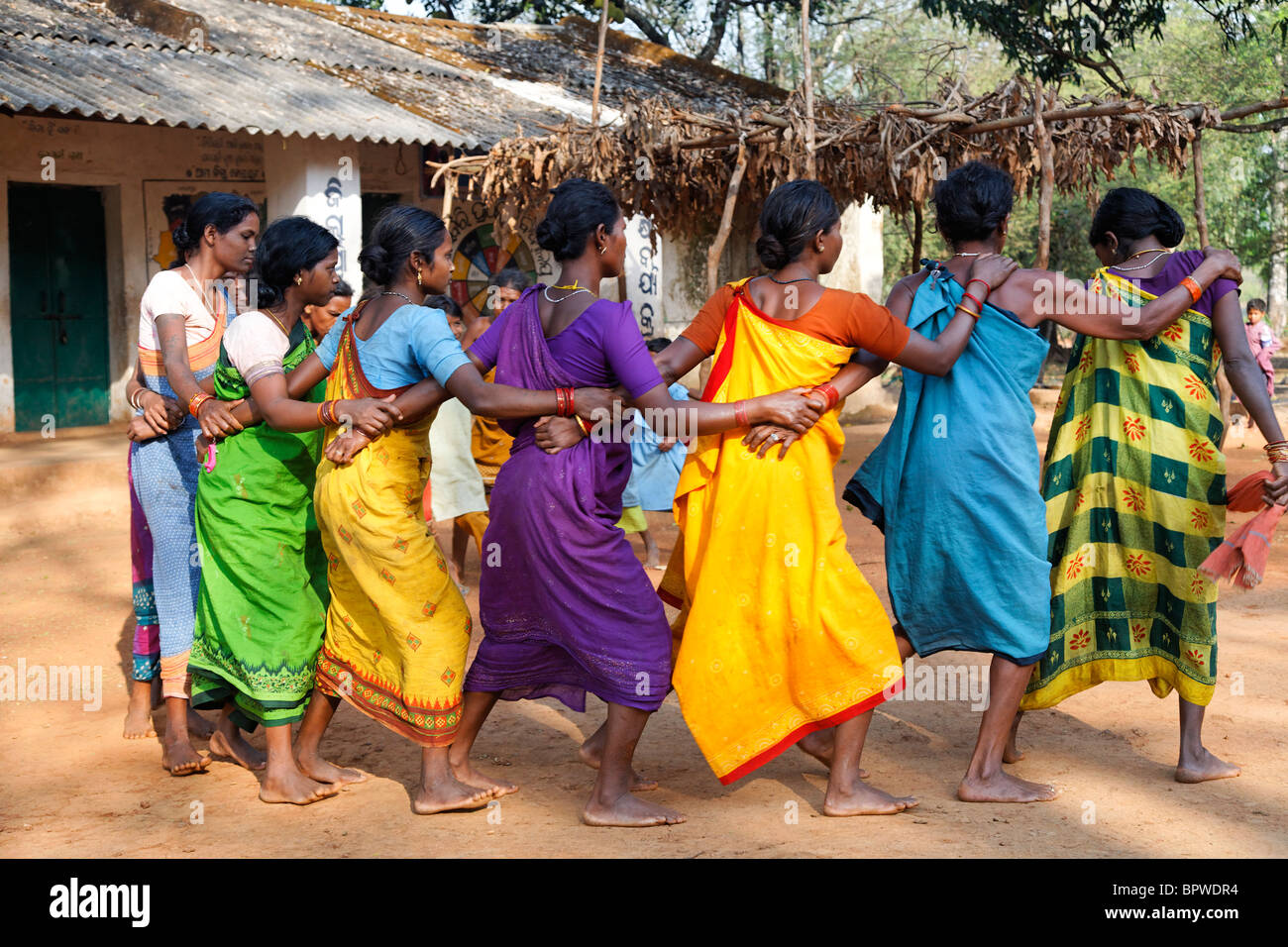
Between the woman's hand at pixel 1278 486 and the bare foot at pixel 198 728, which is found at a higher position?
the woman's hand at pixel 1278 486

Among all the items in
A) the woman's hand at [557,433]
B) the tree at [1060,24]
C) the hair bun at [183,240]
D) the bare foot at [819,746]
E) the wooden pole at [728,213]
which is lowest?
the bare foot at [819,746]

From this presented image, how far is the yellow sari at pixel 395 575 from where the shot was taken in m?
3.44

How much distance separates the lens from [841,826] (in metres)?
3.31

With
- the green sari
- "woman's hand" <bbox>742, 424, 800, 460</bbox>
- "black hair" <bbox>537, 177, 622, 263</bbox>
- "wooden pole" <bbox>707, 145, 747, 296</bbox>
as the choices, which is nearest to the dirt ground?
the green sari

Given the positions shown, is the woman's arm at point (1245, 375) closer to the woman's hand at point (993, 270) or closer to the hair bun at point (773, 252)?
the woman's hand at point (993, 270)

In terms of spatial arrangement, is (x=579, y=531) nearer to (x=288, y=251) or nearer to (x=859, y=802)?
(x=859, y=802)

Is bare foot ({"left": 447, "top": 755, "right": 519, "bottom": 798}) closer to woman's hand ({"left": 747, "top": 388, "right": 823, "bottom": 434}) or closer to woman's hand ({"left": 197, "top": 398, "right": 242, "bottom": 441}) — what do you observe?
woman's hand ({"left": 197, "top": 398, "right": 242, "bottom": 441})

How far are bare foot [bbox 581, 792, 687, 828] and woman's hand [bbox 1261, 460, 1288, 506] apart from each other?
Answer: 194 centimetres

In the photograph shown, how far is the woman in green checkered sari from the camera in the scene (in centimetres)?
367

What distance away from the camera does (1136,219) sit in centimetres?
374

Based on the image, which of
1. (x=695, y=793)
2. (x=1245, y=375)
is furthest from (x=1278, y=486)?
(x=695, y=793)

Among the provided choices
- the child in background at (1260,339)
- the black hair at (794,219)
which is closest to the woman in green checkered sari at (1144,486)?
the black hair at (794,219)

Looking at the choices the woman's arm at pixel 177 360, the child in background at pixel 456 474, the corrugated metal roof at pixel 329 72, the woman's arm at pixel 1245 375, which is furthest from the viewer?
the corrugated metal roof at pixel 329 72

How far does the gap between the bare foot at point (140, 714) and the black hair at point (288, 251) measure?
5.20ft
